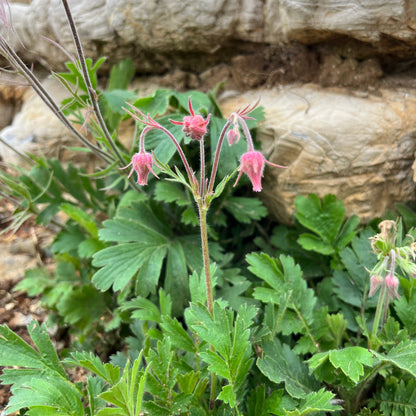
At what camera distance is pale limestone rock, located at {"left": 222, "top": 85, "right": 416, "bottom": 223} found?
7.05 ft

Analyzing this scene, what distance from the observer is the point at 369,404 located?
5.52 feet

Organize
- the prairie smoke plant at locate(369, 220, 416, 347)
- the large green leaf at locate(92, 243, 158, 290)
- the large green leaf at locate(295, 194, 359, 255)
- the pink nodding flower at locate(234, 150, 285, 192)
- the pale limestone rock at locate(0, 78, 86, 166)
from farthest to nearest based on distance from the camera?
1. the pale limestone rock at locate(0, 78, 86, 166)
2. the large green leaf at locate(295, 194, 359, 255)
3. the large green leaf at locate(92, 243, 158, 290)
4. the prairie smoke plant at locate(369, 220, 416, 347)
5. the pink nodding flower at locate(234, 150, 285, 192)

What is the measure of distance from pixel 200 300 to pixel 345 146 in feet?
3.56

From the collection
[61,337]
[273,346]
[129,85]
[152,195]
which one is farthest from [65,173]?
[273,346]

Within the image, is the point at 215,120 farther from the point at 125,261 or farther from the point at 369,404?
the point at 369,404

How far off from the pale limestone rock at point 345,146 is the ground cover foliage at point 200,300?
4.9 inches

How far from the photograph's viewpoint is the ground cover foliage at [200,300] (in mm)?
1459

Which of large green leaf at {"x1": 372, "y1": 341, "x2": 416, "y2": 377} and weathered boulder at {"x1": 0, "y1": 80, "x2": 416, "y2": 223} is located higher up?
weathered boulder at {"x1": 0, "y1": 80, "x2": 416, "y2": 223}

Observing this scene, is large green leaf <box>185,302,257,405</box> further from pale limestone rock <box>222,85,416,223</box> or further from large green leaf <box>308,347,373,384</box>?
pale limestone rock <box>222,85,416,223</box>

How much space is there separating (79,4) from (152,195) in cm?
128

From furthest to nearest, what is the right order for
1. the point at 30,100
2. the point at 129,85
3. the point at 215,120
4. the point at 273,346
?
the point at 30,100
the point at 129,85
the point at 215,120
the point at 273,346

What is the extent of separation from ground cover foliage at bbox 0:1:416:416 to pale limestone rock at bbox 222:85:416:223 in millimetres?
125

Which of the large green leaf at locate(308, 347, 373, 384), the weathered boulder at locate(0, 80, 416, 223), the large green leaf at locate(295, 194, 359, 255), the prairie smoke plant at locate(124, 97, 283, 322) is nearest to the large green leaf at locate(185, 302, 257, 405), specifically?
the prairie smoke plant at locate(124, 97, 283, 322)

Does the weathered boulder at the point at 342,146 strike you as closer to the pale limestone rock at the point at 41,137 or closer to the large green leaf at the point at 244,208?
the large green leaf at the point at 244,208
